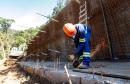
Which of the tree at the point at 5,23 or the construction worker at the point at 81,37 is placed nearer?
the construction worker at the point at 81,37

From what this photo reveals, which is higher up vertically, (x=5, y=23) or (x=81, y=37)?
(x=5, y=23)

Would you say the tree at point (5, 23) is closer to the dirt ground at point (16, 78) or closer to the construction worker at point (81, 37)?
Answer: the dirt ground at point (16, 78)

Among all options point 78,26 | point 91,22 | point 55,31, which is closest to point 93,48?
point 91,22

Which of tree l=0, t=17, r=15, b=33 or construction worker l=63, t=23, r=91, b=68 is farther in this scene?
tree l=0, t=17, r=15, b=33

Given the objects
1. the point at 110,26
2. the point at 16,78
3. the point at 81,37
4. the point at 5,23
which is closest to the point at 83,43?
the point at 81,37

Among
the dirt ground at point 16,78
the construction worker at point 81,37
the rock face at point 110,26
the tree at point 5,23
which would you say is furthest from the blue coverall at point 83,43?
the tree at point 5,23

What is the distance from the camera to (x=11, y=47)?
2435 inches

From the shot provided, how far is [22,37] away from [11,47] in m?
3.60

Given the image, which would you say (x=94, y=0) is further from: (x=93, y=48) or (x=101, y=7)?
(x=93, y=48)

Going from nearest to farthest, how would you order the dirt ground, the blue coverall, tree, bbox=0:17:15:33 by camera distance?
the blue coverall < the dirt ground < tree, bbox=0:17:15:33

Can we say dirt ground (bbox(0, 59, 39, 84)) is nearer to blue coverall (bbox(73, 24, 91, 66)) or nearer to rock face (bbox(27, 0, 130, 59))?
rock face (bbox(27, 0, 130, 59))

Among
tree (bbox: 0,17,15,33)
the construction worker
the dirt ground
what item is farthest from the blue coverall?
tree (bbox: 0,17,15,33)

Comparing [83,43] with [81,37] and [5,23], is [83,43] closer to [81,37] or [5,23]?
[81,37]

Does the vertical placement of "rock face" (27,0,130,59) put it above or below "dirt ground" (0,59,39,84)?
above
